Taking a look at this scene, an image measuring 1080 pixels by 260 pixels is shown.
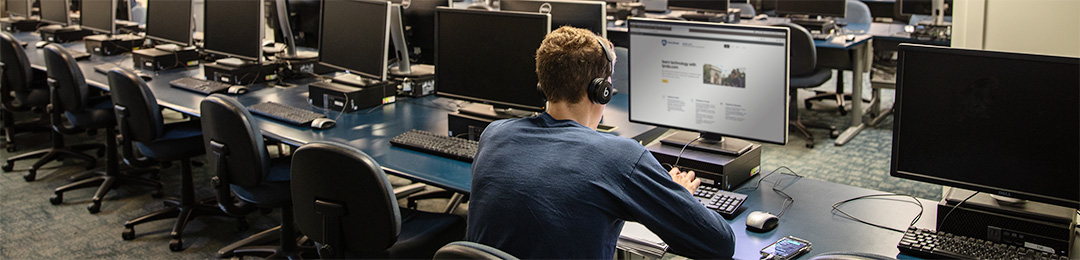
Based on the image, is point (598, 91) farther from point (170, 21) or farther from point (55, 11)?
point (55, 11)

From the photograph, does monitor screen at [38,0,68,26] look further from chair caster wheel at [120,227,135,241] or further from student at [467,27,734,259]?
student at [467,27,734,259]

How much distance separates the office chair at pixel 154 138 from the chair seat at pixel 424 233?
138 cm

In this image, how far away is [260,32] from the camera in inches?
155

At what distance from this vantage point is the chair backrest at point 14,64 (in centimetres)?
454

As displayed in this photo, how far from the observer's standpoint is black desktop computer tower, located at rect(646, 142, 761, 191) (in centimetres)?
233

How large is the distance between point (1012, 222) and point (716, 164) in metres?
0.73

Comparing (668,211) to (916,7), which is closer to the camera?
(668,211)

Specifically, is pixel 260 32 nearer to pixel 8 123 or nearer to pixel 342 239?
pixel 342 239

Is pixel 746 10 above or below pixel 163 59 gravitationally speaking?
above

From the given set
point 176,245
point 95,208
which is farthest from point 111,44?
point 176,245

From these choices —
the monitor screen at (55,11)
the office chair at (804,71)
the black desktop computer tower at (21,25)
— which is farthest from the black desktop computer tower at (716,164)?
the black desktop computer tower at (21,25)

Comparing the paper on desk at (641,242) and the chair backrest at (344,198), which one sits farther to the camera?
the chair backrest at (344,198)

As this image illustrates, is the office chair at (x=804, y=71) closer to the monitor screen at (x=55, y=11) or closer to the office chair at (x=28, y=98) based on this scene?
the office chair at (x=28, y=98)

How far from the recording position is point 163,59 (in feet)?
15.0
